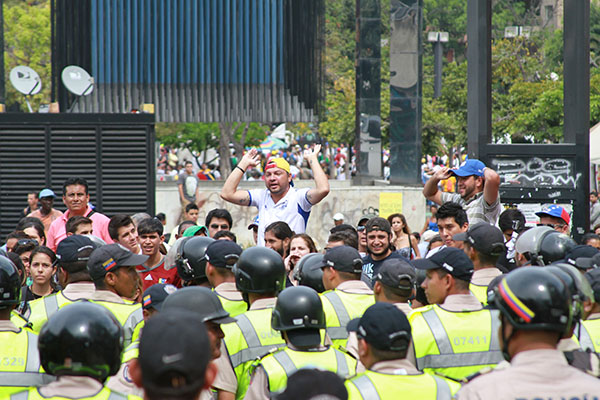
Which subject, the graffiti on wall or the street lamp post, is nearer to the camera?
the graffiti on wall

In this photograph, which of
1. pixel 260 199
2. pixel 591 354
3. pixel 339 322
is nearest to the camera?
pixel 591 354

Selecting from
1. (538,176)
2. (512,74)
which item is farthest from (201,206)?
(512,74)

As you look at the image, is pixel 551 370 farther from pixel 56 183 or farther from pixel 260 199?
pixel 56 183

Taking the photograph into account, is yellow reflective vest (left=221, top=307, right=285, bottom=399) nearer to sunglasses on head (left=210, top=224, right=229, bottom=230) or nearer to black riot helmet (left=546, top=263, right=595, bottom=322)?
black riot helmet (left=546, top=263, right=595, bottom=322)

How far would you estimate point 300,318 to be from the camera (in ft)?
14.6

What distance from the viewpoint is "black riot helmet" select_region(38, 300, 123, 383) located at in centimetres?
335

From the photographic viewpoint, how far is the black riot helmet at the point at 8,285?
4684 millimetres

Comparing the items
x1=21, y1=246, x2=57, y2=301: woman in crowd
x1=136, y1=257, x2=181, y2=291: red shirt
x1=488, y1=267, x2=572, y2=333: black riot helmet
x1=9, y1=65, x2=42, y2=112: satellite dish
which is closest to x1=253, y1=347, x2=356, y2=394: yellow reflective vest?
x1=488, y1=267, x2=572, y2=333: black riot helmet

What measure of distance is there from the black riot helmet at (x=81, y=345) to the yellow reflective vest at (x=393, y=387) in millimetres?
971

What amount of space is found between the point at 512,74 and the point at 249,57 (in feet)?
61.0

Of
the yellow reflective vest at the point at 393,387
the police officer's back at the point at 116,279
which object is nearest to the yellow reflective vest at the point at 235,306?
the police officer's back at the point at 116,279

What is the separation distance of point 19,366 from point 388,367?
1.72 metres

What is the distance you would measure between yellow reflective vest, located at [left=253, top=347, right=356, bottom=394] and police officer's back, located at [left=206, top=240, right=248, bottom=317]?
131 centimetres

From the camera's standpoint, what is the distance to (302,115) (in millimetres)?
18078
